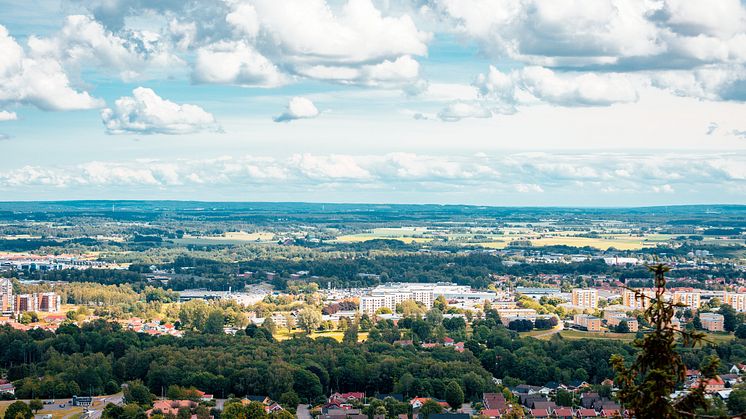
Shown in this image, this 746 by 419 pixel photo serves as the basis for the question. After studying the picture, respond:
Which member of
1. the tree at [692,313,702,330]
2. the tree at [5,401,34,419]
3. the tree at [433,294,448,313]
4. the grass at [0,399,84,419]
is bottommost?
the grass at [0,399,84,419]

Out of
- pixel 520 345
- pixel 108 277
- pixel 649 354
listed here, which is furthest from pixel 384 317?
pixel 649 354

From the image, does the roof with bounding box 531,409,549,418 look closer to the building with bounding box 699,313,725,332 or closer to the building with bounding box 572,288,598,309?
the building with bounding box 699,313,725,332

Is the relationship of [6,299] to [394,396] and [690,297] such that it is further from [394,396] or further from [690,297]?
[690,297]

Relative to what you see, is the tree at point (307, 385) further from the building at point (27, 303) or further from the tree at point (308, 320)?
the building at point (27, 303)

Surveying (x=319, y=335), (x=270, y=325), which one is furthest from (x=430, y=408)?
(x=270, y=325)

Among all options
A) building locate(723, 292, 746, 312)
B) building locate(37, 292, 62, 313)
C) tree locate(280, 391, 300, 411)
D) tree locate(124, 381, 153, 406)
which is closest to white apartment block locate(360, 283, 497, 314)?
building locate(723, 292, 746, 312)

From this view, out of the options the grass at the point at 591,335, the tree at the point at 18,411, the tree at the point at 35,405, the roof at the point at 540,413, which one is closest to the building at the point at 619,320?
the grass at the point at 591,335

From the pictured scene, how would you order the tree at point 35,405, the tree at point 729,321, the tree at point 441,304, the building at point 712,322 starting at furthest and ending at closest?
1. the tree at point 441,304
2. the building at point 712,322
3. the tree at point 729,321
4. the tree at point 35,405
